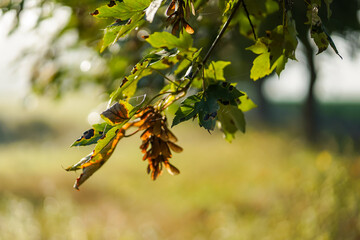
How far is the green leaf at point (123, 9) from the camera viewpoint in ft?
2.04

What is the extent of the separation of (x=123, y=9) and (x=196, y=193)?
4343 millimetres

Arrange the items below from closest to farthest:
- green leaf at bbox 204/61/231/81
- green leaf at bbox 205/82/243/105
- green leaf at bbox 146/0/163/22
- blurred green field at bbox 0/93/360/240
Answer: green leaf at bbox 146/0/163/22 < green leaf at bbox 205/82/243/105 < green leaf at bbox 204/61/231/81 < blurred green field at bbox 0/93/360/240

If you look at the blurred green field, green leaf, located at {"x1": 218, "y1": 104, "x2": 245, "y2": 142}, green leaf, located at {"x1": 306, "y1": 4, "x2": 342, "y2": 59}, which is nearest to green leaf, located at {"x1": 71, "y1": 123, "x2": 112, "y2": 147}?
green leaf, located at {"x1": 218, "y1": 104, "x2": 245, "y2": 142}

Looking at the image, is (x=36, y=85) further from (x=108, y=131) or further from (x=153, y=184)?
(x=153, y=184)

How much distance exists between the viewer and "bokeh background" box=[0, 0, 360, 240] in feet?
5.85

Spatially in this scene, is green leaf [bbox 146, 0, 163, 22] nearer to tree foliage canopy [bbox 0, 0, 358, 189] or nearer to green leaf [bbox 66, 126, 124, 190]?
tree foliage canopy [bbox 0, 0, 358, 189]

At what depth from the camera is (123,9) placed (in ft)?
2.06

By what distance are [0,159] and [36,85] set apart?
5709 millimetres

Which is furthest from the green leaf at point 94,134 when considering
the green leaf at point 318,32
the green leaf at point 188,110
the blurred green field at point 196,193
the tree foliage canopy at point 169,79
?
the blurred green field at point 196,193

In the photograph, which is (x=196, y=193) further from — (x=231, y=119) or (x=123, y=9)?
(x=123, y=9)

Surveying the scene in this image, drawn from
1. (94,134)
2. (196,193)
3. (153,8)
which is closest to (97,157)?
(94,134)

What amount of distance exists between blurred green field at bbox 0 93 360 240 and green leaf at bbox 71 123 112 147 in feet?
6.27

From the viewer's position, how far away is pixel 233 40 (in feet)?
4.68

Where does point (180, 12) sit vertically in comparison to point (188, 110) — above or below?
above
